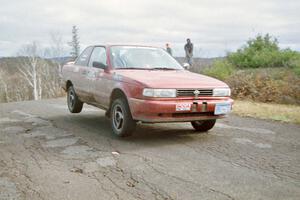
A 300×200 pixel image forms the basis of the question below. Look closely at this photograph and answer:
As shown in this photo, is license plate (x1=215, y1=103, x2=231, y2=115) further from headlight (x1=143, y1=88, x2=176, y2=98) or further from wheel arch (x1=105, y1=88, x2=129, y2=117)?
wheel arch (x1=105, y1=88, x2=129, y2=117)

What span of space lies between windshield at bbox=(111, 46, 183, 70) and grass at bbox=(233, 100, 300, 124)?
280 centimetres

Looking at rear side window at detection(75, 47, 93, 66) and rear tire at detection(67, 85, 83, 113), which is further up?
rear side window at detection(75, 47, 93, 66)

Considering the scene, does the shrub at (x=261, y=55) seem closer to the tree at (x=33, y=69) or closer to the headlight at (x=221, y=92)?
the headlight at (x=221, y=92)

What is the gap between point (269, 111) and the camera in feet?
32.6

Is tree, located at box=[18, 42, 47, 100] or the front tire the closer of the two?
the front tire

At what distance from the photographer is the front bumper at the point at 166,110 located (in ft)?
19.4

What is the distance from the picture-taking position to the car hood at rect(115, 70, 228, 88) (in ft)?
19.8

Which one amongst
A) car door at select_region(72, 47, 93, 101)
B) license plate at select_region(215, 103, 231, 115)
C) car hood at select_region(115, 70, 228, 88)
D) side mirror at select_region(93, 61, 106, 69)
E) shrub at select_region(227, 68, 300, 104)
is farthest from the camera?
shrub at select_region(227, 68, 300, 104)

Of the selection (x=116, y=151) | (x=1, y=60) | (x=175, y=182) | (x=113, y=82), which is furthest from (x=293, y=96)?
(x=1, y=60)

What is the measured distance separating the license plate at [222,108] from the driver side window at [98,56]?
229 cm

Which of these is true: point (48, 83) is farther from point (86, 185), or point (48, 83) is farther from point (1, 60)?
point (86, 185)

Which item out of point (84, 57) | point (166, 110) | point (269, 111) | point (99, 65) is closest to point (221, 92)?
point (166, 110)

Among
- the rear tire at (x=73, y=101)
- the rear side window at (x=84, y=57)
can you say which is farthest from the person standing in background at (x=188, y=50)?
the rear side window at (x=84, y=57)

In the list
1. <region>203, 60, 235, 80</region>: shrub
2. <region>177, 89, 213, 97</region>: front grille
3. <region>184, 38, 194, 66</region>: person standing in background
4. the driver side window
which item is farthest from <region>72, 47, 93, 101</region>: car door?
<region>184, 38, 194, 66</region>: person standing in background
